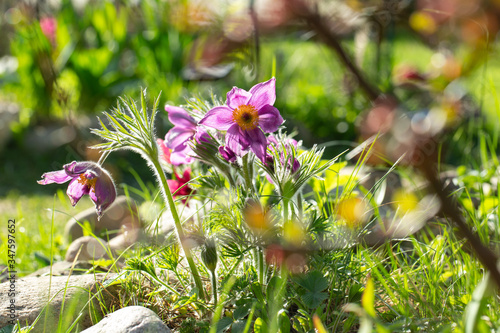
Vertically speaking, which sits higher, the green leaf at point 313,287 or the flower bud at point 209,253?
the flower bud at point 209,253

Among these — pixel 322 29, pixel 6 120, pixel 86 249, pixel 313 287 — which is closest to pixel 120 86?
pixel 6 120

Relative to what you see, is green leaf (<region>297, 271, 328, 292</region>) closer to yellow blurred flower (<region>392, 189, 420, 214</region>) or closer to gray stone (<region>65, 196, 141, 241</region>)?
yellow blurred flower (<region>392, 189, 420, 214</region>)

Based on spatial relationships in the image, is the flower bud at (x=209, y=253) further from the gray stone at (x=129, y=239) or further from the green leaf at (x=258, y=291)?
the gray stone at (x=129, y=239)

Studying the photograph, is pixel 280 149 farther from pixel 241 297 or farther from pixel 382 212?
pixel 382 212

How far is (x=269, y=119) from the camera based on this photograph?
46.1 inches

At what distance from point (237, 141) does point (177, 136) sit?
297 millimetres

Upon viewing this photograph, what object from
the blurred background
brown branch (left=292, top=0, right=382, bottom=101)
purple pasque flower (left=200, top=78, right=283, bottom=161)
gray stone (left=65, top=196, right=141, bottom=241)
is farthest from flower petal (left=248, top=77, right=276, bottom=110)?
the blurred background

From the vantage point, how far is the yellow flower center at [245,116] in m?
1.16

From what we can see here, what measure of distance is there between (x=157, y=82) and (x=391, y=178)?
2025mm

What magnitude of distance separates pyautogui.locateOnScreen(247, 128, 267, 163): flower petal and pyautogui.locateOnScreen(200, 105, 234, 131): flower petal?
0.06 meters

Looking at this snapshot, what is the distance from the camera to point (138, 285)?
4.78ft

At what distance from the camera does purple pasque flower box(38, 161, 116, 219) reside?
1.20 m

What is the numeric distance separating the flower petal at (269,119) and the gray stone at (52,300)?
60 centimetres

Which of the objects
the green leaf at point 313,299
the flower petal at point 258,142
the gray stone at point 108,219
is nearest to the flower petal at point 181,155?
the flower petal at point 258,142
